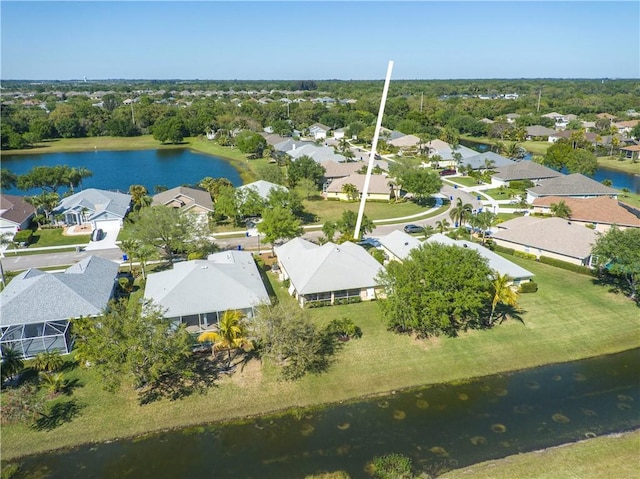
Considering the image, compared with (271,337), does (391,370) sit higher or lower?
lower

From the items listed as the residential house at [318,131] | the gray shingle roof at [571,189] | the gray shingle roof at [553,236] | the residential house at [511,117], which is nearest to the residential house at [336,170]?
the gray shingle roof at [571,189]

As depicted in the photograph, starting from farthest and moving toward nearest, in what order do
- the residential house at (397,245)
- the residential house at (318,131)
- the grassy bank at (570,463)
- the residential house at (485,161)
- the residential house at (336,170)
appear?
1. the residential house at (318,131)
2. the residential house at (485,161)
3. the residential house at (336,170)
4. the residential house at (397,245)
5. the grassy bank at (570,463)

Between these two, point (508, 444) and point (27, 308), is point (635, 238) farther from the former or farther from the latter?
point (27, 308)

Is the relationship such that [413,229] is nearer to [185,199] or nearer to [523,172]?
[185,199]

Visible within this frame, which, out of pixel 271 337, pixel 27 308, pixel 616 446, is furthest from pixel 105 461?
pixel 616 446

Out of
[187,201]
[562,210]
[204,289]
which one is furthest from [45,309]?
[562,210]

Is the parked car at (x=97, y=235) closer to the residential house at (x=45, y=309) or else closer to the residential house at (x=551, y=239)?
the residential house at (x=45, y=309)

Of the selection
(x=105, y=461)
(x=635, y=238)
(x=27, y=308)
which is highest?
(x=635, y=238)

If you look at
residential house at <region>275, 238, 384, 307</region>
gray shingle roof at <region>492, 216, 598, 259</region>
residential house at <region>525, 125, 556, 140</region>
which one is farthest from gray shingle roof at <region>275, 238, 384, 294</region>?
residential house at <region>525, 125, 556, 140</region>
